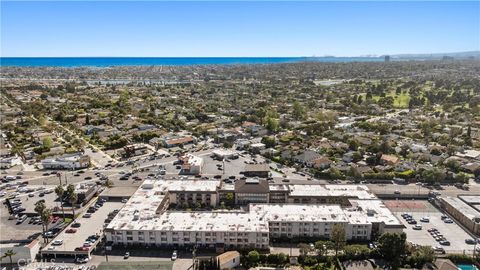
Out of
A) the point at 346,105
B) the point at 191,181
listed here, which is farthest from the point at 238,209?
the point at 346,105

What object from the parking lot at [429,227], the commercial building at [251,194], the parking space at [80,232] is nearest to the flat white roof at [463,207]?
the parking lot at [429,227]

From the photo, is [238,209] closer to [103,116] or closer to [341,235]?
[341,235]

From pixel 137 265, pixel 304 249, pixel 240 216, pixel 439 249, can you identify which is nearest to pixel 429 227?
pixel 439 249

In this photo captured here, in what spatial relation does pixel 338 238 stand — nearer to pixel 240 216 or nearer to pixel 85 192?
pixel 240 216

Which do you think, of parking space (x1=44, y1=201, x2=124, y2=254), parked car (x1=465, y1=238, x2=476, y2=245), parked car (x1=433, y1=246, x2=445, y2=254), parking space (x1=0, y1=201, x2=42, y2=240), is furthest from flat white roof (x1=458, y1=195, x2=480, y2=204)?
parking space (x1=0, y1=201, x2=42, y2=240)

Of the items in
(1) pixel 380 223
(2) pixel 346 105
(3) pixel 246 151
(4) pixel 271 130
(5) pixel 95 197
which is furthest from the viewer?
(2) pixel 346 105
